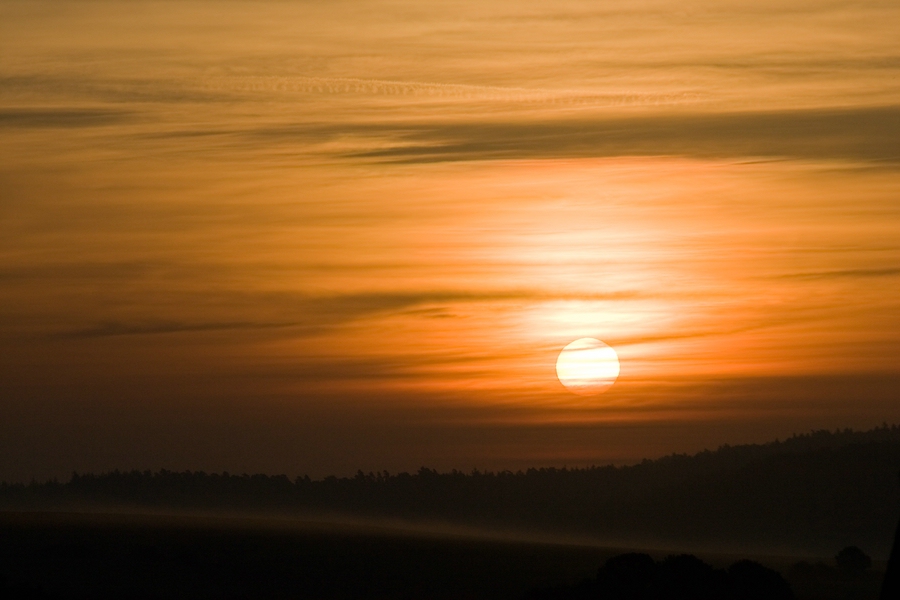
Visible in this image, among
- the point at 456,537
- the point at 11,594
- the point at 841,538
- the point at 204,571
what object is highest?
the point at 841,538

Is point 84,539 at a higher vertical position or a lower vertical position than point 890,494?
lower

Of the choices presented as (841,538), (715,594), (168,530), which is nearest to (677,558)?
(715,594)

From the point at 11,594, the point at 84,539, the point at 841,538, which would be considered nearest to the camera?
the point at 11,594

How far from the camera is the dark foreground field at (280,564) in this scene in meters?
89.1

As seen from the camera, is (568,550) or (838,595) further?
(568,550)

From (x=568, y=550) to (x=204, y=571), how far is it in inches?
1270

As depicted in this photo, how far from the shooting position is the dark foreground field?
89125 millimetres

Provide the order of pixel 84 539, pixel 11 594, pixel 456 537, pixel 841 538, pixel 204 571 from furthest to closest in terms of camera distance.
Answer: pixel 841 538 < pixel 456 537 < pixel 84 539 < pixel 204 571 < pixel 11 594

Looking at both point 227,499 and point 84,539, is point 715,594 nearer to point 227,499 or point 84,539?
point 84,539

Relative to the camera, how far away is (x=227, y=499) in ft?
645

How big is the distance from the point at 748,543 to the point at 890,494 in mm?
20459

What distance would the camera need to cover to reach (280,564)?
10119cm

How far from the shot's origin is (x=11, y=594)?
61.1 meters

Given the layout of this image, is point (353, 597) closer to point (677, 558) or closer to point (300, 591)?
point (300, 591)
